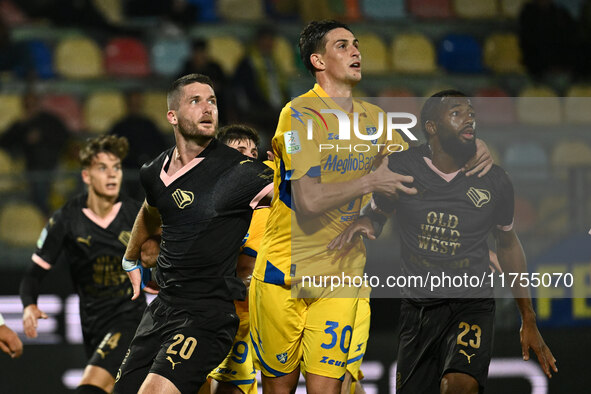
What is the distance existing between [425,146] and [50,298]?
3.78 m

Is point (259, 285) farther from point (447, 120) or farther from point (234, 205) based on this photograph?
point (447, 120)

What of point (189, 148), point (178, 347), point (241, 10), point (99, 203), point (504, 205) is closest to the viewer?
point (178, 347)

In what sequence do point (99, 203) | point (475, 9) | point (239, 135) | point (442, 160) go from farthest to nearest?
point (475, 9)
point (99, 203)
point (239, 135)
point (442, 160)

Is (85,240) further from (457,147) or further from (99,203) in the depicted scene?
(457,147)

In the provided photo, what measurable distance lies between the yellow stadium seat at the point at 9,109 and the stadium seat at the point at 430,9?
490cm

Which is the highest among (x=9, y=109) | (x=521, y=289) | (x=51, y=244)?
(x=9, y=109)

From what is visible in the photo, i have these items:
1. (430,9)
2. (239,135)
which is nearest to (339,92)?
(239,135)

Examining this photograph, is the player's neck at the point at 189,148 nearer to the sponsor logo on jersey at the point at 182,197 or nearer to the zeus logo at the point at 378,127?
the sponsor logo on jersey at the point at 182,197

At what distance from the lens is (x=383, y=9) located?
10.8m

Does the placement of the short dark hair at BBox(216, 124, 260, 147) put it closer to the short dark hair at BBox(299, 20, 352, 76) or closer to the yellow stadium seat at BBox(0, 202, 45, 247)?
the short dark hair at BBox(299, 20, 352, 76)

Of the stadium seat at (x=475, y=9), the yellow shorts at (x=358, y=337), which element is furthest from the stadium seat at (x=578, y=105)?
the yellow shorts at (x=358, y=337)

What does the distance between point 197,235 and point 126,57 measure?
6181 mm

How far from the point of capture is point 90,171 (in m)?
6.39

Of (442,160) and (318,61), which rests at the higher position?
(318,61)
